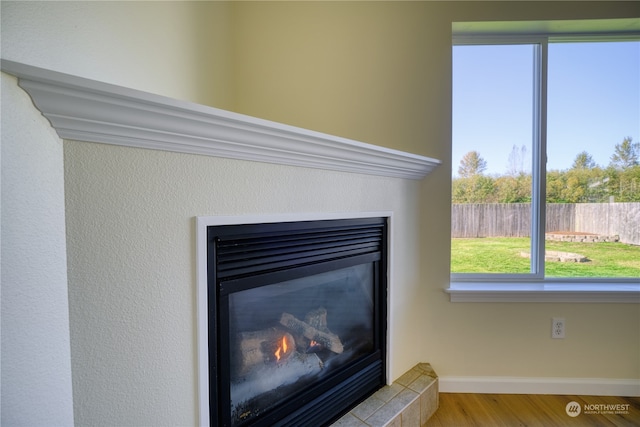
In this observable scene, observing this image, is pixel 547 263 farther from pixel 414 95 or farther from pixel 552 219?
pixel 414 95

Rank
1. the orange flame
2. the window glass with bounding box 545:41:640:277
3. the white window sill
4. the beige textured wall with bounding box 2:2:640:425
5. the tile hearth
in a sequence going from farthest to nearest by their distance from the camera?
the window glass with bounding box 545:41:640:277, the white window sill, the tile hearth, the orange flame, the beige textured wall with bounding box 2:2:640:425

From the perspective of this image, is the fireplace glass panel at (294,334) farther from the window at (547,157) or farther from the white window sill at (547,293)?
the window at (547,157)

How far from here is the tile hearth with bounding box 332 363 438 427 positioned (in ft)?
4.00

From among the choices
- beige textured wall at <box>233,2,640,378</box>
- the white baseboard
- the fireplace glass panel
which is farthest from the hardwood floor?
the fireplace glass panel

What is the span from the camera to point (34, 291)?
0.55 meters

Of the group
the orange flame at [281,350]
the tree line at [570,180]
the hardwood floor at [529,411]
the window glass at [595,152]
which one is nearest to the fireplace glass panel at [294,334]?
the orange flame at [281,350]

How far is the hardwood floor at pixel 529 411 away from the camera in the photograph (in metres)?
1.45

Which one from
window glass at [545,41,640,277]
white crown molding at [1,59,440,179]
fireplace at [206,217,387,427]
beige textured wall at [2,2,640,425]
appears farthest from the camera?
window glass at [545,41,640,277]

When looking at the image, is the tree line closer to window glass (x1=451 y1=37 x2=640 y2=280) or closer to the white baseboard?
window glass (x1=451 y1=37 x2=640 y2=280)

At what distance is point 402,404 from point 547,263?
1.33 metres

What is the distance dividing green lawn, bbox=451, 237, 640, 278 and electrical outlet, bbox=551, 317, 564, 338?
0.28 meters

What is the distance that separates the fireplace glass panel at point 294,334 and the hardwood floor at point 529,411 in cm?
64

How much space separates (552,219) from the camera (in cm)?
179

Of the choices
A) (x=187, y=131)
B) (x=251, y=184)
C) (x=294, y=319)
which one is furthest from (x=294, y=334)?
(x=187, y=131)
